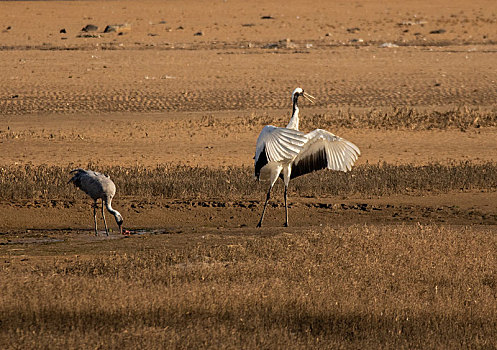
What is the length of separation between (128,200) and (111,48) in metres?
23.3

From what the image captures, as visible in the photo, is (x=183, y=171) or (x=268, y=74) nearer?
(x=183, y=171)

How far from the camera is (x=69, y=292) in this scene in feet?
24.1

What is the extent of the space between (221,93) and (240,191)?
12111 millimetres

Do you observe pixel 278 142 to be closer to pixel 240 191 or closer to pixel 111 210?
pixel 111 210

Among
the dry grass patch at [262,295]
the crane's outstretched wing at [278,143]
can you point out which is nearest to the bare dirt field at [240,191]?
the dry grass patch at [262,295]

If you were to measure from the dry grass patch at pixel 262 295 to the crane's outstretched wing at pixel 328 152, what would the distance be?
2.25 metres

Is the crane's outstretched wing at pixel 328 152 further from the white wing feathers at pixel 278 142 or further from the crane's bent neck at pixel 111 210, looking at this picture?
the crane's bent neck at pixel 111 210

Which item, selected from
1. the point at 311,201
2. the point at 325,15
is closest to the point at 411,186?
the point at 311,201

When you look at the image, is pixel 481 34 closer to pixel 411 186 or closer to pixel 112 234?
pixel 411 186

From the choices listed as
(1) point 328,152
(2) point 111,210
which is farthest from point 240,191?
(2) point 111,210

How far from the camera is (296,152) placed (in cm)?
1130

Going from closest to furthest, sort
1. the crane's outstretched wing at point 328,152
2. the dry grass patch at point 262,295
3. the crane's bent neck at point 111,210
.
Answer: the dry grass patch at point 262,295, the crane's bent neck at point 111,210, the crane's outstretched wing at point 328,152

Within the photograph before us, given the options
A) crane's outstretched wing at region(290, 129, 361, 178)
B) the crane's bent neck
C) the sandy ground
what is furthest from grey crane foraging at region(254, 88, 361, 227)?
the crane's bent neck

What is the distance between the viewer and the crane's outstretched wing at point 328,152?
11.5 meters
